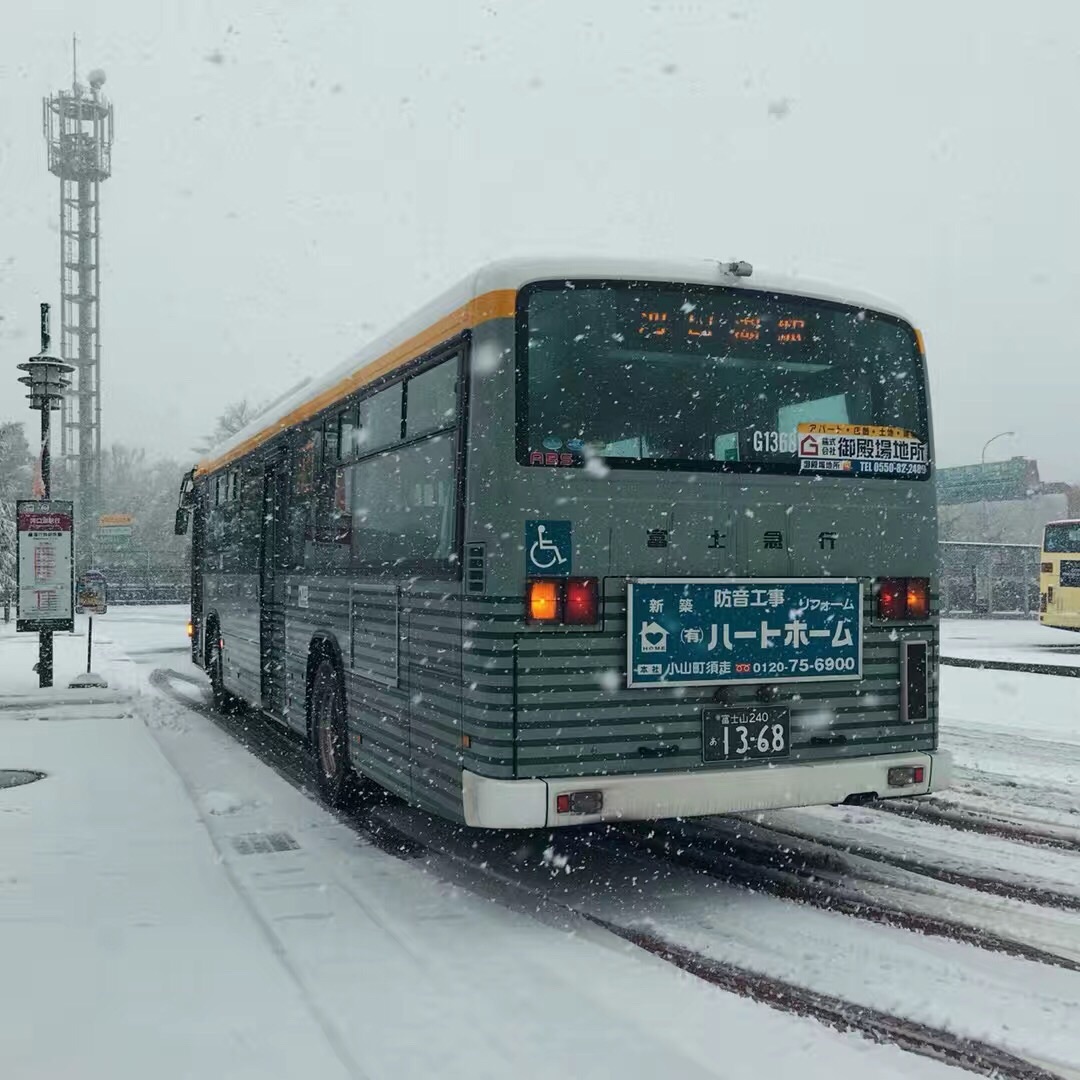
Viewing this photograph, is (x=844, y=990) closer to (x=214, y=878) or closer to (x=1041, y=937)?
(x=1041, y=937)

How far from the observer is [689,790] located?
5.47 m

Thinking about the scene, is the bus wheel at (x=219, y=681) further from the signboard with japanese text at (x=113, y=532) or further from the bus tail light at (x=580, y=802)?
the signboard with japanese text at (x=113, y=532)

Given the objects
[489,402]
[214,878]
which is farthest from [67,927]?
[489,402]

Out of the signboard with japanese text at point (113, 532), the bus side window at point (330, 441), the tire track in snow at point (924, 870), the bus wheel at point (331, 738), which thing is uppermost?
the signboard with japanese text at point (113, 532)

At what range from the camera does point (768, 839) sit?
277 inches

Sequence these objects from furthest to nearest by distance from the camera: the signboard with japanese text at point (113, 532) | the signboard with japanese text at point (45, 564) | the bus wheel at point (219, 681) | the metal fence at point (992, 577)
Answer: the signboard with japanese text at point (113, 532), the metal fence at point (992, 577), the signboard with japanese text at point (45, 564), the bus wheel at point (219, 681)

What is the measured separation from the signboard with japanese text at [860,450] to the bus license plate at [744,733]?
130 cm

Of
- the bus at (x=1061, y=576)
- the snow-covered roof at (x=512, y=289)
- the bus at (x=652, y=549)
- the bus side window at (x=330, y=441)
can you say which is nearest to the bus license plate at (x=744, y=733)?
the bus at (x=652, y=549)

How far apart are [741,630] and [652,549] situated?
64 cm

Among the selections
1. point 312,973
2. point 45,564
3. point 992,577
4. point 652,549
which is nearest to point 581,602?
point 652,549

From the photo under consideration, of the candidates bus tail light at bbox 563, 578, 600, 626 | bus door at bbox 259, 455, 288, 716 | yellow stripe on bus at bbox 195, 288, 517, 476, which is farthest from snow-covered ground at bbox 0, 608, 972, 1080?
yellow stripe on bus at bbox 195, 288, 517, 476

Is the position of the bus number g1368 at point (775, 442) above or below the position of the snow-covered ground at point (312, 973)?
above

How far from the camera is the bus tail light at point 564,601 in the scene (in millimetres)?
5297

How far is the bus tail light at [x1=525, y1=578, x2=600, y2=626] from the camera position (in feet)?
17.4
